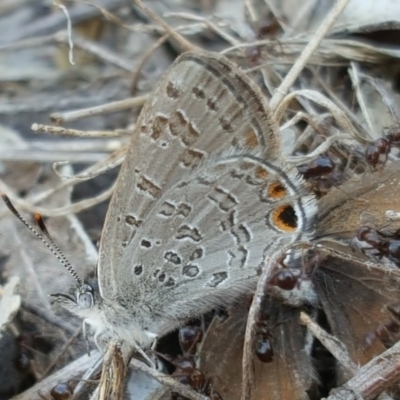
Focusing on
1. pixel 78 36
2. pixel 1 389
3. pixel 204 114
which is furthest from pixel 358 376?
pixel 78 36

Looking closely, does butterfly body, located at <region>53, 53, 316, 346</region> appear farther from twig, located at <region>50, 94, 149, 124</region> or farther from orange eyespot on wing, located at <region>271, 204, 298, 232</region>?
twig, located at <region>50, 94, 149, 124</region>

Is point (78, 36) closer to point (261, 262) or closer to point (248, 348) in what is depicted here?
point (261, 262)

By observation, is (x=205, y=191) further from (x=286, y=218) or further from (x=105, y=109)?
(x=105, y=109)

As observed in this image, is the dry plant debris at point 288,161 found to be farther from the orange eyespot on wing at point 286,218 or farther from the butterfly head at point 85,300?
the butterfly head at point 85,300

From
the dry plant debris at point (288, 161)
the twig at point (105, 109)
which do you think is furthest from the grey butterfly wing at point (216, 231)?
the twig at point (105, 109)

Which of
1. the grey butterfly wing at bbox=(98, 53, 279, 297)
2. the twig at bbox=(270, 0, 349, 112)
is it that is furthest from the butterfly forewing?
the twig at bbox=(270, 0, 349, 112)

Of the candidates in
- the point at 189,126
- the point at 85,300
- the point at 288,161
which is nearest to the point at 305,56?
the point at 288,161

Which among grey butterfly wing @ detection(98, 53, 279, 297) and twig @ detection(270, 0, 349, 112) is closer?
grey butterfly wing @ detection(98, 53, 279, 297)

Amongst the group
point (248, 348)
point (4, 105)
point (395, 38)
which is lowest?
point (248, 348)
